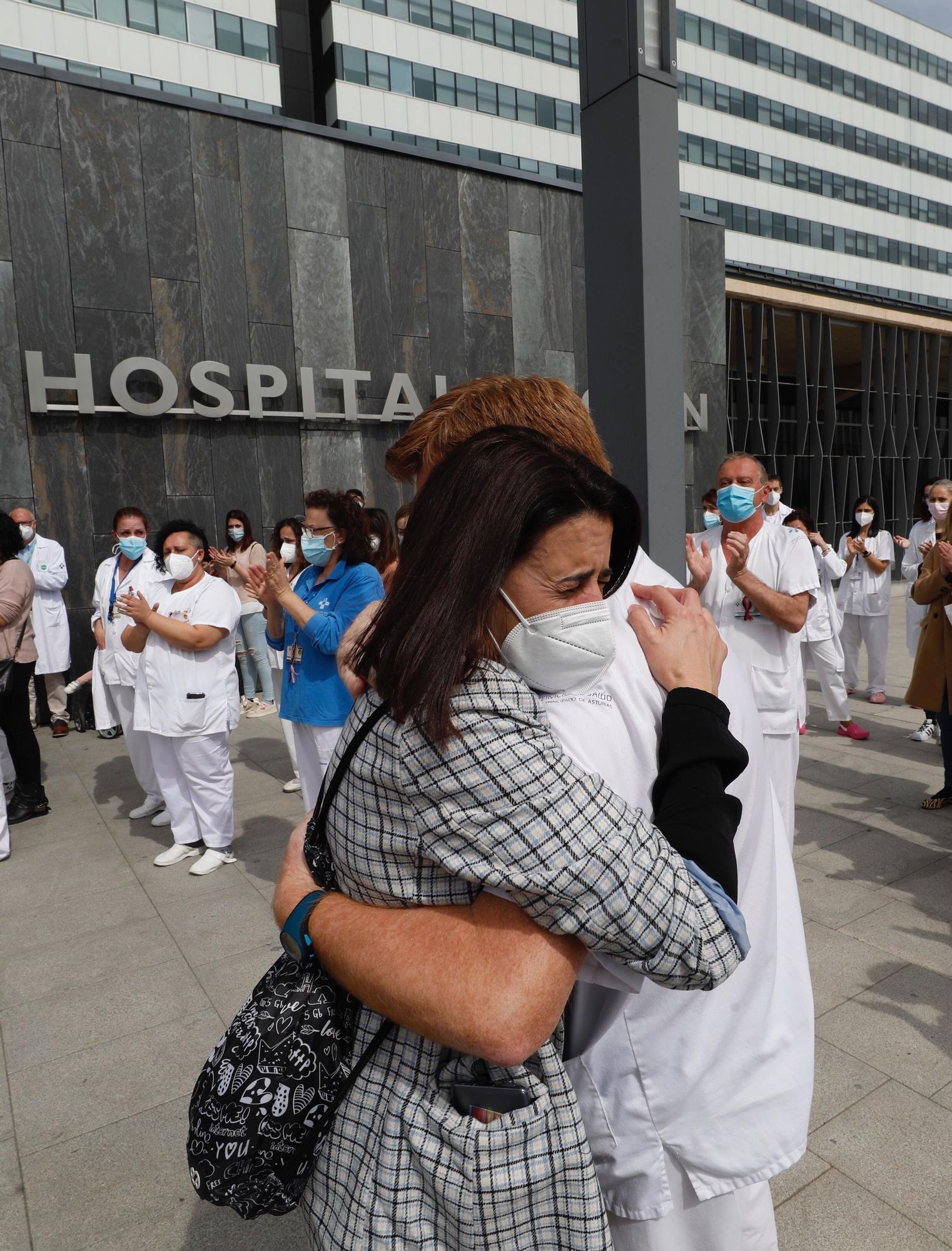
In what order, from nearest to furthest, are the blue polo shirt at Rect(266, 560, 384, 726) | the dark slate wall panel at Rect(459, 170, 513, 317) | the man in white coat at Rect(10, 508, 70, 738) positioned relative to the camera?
1. the blue polo shirt at Rect(266, 560, 384, 726)
2. the man in white coat at Rect(10, 508, 70, 738)
3. the dark slate wall panel at Rect(459, 170, 513, 317)

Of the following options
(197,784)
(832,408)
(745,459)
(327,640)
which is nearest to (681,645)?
(327,640)

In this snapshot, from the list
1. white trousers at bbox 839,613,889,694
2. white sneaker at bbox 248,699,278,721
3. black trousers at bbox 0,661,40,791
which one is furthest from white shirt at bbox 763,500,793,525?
white sneaker at bbox 248,699,278,721

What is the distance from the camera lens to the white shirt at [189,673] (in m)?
4.99

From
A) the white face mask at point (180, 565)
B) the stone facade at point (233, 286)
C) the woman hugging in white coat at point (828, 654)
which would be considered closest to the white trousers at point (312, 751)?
the white face mask at point (180, 565)

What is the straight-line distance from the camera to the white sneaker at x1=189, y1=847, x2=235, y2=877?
5020 mm

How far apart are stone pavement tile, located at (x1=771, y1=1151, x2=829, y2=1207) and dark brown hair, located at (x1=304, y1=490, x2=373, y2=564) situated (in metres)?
2.95

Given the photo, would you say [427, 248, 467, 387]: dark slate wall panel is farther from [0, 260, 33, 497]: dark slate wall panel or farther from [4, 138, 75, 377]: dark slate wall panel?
[0, 260, 33, 497]: dark slate wall panel

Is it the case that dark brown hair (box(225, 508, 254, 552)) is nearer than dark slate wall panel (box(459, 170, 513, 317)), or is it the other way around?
dark brown hair (box(225, 508, 254, 552))

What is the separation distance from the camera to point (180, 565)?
497 cm

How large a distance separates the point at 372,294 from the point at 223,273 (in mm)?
1855

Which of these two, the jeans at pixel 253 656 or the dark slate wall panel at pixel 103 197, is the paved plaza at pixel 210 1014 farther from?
the dark slate wall panel at pixel 103 197

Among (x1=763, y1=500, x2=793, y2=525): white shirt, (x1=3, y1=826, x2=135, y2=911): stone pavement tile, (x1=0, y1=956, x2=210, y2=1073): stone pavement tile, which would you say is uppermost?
(x1=763, y1=500, x2=793, y2=525): white shirt

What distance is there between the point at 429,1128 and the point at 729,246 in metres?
36.8

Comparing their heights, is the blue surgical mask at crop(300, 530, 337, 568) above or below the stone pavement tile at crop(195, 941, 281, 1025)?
above
